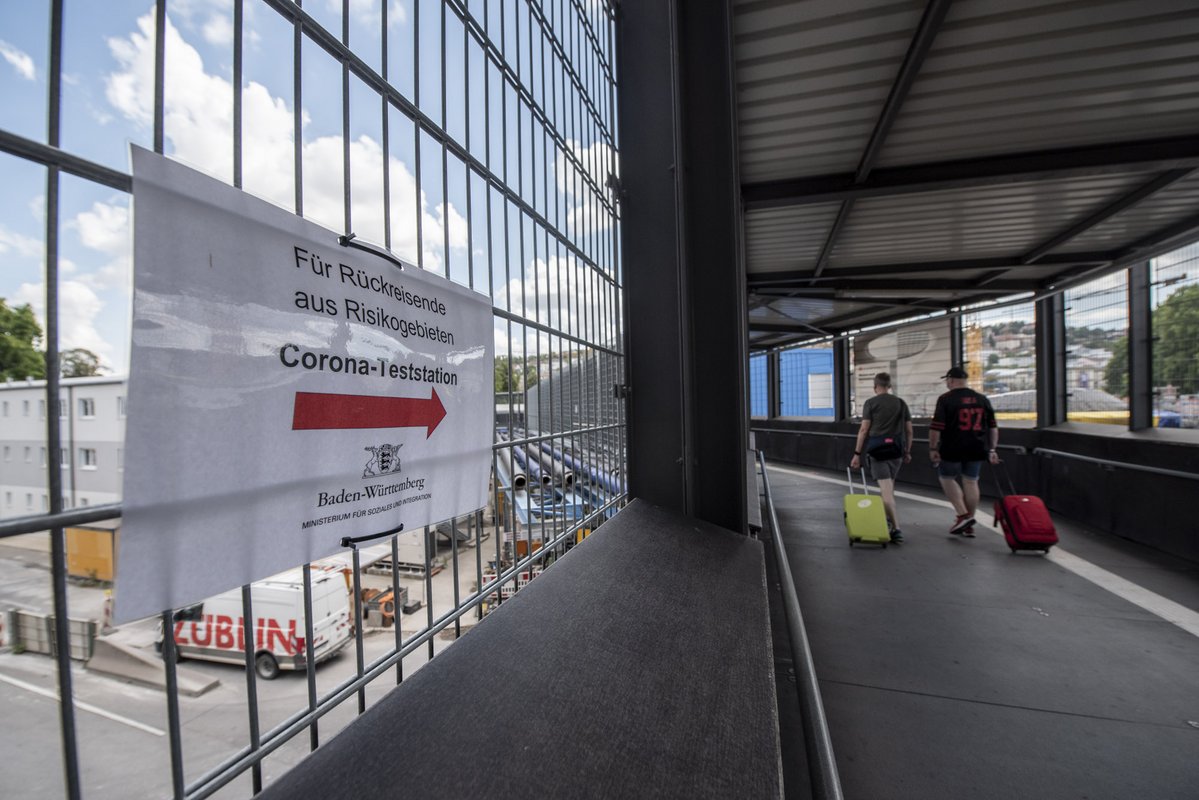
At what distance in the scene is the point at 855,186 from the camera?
19.1ft

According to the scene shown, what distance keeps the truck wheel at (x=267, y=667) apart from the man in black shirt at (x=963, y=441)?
6.70 m

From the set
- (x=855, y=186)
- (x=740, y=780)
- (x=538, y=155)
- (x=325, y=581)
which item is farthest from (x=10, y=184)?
(x=855, y=186)

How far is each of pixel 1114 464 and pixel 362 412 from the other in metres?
8.56

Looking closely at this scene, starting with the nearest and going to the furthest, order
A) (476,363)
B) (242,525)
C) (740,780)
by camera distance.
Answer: (242,525) < (740,780) < (476,363)

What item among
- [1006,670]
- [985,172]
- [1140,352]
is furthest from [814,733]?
[1140,352]

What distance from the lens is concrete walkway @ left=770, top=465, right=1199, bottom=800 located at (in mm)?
2273

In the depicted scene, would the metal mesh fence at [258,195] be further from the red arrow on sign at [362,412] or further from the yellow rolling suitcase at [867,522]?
the yellow rolling suitcase at [867,522]

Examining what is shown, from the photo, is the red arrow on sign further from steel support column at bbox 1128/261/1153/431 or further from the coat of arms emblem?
steel support column at bbox 1128/261/1153/431

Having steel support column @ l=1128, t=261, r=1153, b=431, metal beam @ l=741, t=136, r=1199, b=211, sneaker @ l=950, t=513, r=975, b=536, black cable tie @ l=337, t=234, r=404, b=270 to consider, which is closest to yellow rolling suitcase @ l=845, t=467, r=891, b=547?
sneaker @ l=950, t=513, r=975, b=536

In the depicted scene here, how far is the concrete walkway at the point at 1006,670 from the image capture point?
2273 mm

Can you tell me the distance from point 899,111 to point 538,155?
4.10m

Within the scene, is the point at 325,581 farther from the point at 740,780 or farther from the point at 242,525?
the point at 740,780

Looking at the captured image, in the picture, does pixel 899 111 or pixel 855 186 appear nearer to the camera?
pixel 899 111

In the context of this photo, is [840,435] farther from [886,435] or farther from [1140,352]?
[886,435]
